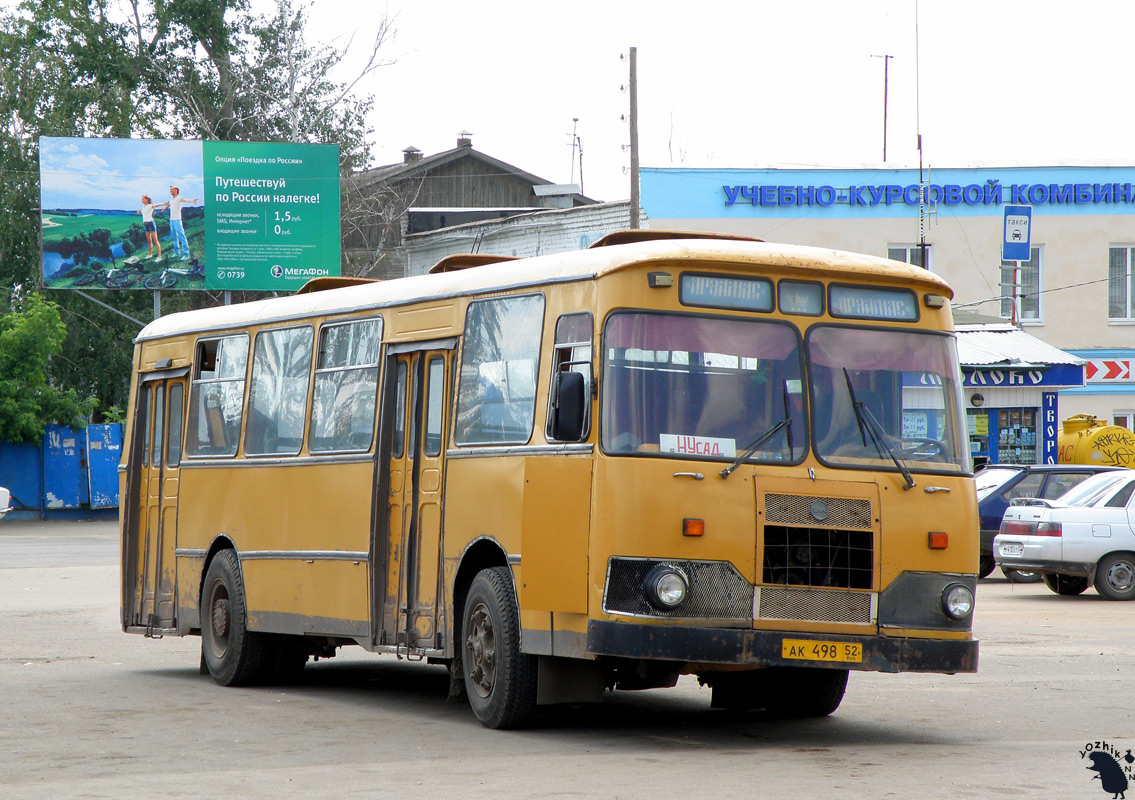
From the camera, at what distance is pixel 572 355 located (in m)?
9.36

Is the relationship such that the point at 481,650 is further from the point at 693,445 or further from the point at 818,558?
the point at 818,558

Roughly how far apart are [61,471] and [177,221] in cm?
874

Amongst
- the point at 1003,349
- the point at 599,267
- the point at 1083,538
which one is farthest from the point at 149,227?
the point at 599,267

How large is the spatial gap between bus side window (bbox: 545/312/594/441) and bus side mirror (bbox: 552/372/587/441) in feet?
0.15

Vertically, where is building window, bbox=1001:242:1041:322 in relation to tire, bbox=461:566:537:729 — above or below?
above

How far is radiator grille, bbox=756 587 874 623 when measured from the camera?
29.2 feet

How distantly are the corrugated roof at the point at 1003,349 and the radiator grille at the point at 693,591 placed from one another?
23050mm

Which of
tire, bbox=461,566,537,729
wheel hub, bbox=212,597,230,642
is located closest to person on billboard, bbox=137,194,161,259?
wheel hub, bbox=212,597,230,642

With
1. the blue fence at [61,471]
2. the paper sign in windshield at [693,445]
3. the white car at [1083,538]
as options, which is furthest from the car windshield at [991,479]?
the blue fence at [61,471]

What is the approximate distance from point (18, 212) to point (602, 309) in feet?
142

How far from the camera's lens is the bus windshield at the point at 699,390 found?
8938mm

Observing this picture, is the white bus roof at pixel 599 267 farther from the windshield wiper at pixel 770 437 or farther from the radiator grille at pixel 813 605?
the radiator grille at pixel 813 605

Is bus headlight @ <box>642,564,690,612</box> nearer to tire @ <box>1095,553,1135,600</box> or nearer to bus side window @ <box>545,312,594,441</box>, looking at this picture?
bus side window @ <box>545,312,594,441</box>

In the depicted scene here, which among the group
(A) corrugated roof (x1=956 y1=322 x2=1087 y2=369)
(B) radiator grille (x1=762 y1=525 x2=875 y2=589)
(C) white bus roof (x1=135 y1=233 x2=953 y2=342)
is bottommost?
(B) radiator grille (x1=762 y1=525 x2=875 y2=589)
